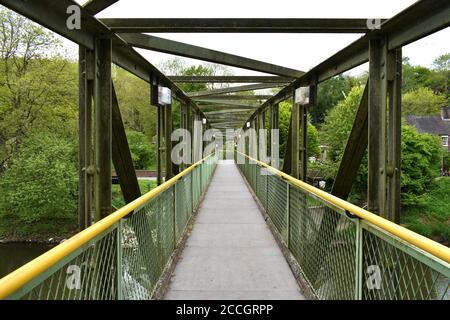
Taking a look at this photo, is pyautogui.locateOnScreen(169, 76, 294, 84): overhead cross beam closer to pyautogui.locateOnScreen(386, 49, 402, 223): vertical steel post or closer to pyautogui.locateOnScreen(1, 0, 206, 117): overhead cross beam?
pyautogui.locateOnScreen(1, 0, 206, 117): overhead cross beam

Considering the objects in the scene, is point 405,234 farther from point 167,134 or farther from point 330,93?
point 330,93

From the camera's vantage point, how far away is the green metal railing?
71.5 inches

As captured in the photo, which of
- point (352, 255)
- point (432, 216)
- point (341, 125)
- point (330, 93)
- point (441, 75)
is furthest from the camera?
point (441, 75)

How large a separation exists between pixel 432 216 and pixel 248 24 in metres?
22.7

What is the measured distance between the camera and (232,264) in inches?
171

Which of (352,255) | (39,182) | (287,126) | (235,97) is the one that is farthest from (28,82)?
(352,255)

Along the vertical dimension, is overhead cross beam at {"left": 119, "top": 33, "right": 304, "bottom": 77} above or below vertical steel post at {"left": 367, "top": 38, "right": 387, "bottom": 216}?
above

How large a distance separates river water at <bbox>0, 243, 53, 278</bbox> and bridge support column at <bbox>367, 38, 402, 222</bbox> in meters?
16.8

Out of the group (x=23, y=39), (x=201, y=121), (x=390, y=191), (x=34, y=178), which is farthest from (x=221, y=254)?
(x=23, y=39)

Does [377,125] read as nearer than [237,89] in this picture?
Yes

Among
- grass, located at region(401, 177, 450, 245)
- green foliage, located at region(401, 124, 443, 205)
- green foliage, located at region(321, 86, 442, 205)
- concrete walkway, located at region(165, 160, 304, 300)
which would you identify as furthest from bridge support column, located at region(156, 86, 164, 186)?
green foliage, located at region(401, 124, 443, 205)

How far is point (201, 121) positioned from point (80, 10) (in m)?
13.4

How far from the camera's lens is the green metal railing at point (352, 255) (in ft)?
5.96

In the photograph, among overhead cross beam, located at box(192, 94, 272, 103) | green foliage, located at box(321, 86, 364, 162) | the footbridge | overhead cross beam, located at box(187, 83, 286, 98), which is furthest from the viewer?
green foliage, located at box(321, 86, 364, 162)
